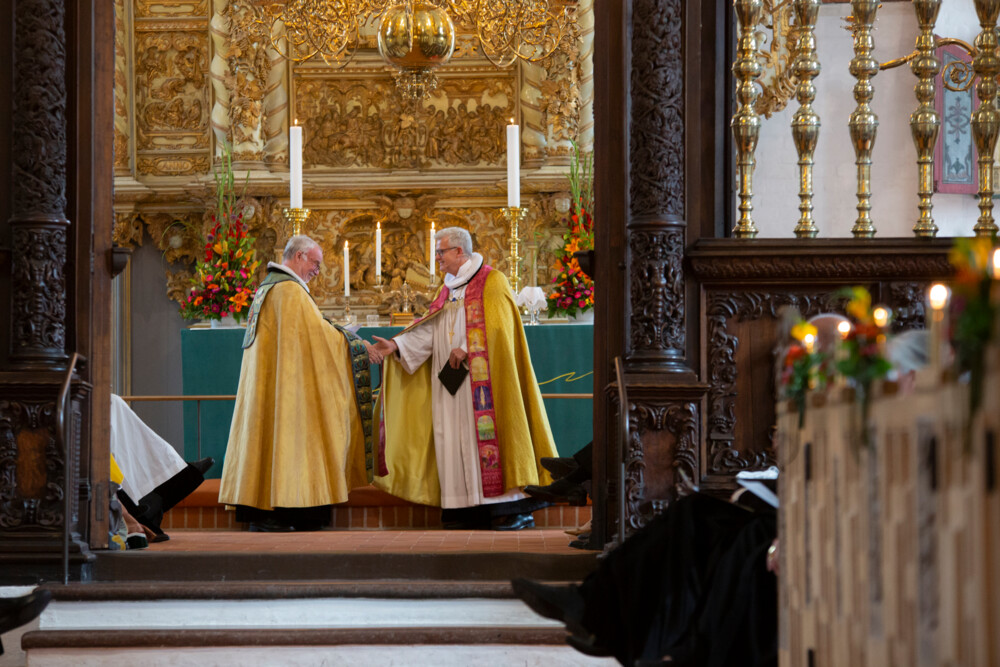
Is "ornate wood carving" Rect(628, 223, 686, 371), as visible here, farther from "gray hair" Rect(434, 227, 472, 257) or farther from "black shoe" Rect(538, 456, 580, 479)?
"gray hair" Rect(434, 227, 472, 257)

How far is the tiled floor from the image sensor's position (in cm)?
602

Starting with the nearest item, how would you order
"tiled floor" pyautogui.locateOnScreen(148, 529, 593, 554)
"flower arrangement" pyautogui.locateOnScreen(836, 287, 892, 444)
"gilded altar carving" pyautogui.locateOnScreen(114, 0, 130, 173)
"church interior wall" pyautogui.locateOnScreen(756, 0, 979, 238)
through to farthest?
"flower arrangement" pyautogui.locateOnScreen(836, 287, 892, 444) < "tiled floor" pyautogui.locateOnScreen(148, 529, 593, 554) < "church interior wall" pyautogui.locateOnScreen(756, 0, 979, 238) < "gilded altar carving" pyautogui.locateOnScreen(114, 0, 130, 173)

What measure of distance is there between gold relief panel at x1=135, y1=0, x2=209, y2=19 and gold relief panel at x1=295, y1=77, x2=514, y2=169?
3.54ft

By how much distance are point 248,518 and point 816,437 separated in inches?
196

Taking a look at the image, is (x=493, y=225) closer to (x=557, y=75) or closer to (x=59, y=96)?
(x=557, y=75)

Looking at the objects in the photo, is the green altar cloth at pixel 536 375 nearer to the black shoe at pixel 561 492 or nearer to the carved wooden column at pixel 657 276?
the black shoe at pixel 561 492

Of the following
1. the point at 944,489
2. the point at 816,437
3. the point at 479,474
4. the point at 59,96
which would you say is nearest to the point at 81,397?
the point at 59,96

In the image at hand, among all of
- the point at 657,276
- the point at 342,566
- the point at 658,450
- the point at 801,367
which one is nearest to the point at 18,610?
the point at 342,566

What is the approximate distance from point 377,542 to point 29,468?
5.51ft

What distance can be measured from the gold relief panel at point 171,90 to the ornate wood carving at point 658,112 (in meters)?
5.97

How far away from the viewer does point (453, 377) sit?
768 cm

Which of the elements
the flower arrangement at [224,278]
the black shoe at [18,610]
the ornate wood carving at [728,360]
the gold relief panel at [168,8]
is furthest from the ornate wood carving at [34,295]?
the gold relief panel at [168,8]

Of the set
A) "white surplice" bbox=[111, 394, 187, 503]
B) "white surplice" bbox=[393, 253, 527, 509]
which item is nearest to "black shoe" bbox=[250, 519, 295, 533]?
"white surplice" bbox=[111, 394, 187, 503]

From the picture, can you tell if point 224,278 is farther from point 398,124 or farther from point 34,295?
point 34,295
